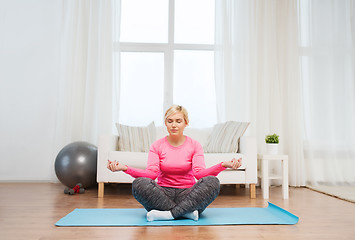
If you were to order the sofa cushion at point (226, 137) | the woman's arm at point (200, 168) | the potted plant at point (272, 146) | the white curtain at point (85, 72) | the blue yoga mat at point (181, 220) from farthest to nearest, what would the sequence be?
1. the white curtain at point (85, 72)
2. the sofa cushion at point (226, 137)
3. the potted plant at point (272, 146)
4. the woman's arm at point (200, 168)
5. the blue yoga mat at point (181, 220)

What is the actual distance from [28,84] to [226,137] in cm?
268

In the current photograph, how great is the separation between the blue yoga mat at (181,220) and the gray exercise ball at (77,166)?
37.4 inches

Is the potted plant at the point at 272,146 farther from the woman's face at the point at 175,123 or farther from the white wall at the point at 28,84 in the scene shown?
the white wall at the point at 28,84

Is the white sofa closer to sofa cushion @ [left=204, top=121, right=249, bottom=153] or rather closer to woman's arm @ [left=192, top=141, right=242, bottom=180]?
sofa cushion @ [left=204, top=121, right=249, bottom=153]

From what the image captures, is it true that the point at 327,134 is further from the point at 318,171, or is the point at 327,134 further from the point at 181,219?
the point at 181,219

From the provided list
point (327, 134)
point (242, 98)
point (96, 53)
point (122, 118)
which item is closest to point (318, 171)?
point (327, 134)

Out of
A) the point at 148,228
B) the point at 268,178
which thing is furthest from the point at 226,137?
the point at 148,228

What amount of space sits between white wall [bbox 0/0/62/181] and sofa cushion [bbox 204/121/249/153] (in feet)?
6.94

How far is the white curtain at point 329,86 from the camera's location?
3969 millimetres

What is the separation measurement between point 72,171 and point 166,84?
67.7 inches

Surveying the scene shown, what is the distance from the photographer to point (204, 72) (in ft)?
13.9

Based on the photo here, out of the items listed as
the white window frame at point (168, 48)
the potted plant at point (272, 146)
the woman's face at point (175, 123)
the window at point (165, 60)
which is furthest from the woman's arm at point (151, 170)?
the white window frame at point (168, 48)

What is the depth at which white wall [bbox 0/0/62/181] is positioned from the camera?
156 inches

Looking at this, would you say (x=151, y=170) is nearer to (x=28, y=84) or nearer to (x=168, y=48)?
(x=168, y=48)
